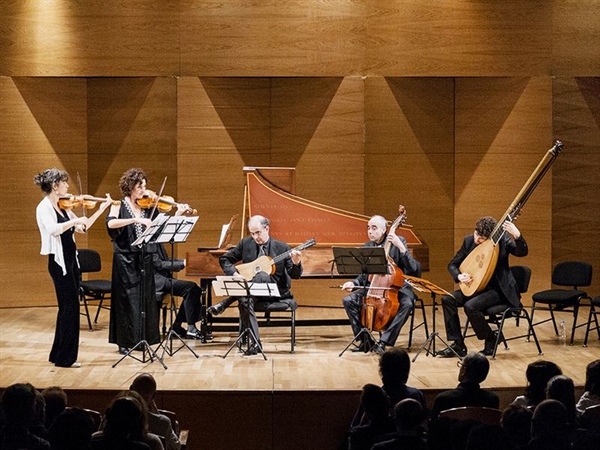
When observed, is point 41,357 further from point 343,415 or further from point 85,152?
point 85,152

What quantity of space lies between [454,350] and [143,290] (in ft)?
8.64

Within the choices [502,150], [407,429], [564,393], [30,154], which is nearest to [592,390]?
[564,393]

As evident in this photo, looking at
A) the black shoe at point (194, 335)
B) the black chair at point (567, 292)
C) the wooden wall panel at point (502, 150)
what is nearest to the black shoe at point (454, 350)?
the black chair at point (567, 292)

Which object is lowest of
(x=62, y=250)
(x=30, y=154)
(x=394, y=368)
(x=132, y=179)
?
(x=394, y=368)

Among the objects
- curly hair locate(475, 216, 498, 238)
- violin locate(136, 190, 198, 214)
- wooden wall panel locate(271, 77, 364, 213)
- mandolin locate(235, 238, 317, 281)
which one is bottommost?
mandolin locate(235, 238, 317, 281)

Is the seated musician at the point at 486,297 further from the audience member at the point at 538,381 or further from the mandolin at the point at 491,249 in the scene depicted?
the audience member at the point at 538,381

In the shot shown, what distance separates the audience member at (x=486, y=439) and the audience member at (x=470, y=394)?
1063 mm

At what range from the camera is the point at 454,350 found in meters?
8.10

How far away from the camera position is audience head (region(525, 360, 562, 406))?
5184mm

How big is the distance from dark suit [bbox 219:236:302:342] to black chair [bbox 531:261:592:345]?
7.48 feet

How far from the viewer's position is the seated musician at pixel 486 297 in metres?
8.14

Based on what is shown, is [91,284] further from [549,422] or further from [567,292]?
[549,422]

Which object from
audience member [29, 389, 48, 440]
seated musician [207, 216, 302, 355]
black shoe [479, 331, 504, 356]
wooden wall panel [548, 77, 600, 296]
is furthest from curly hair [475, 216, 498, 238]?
audience member [29, 389, 48, 440]

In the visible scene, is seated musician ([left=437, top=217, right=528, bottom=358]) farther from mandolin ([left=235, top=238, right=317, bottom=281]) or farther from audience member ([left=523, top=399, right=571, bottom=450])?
audience member ([left=523, top=399, right=571, bottom=450])
